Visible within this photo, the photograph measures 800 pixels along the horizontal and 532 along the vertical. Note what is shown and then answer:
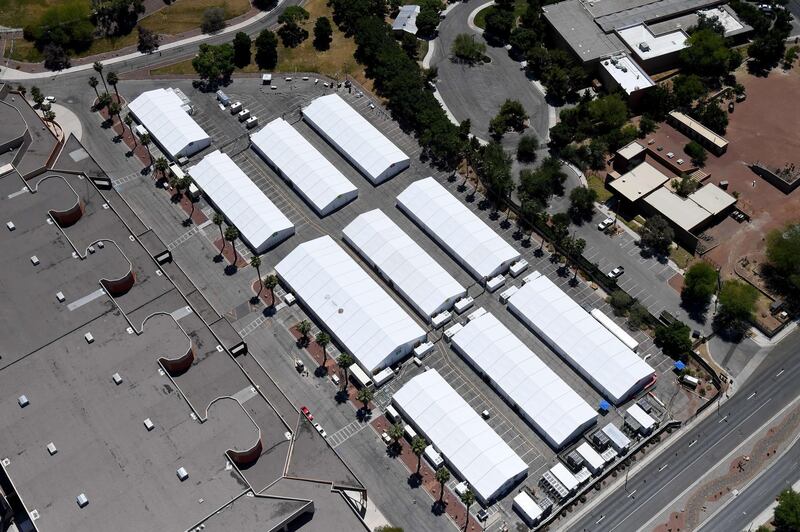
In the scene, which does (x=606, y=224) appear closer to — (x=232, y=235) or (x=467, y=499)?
(x=467, y=499)

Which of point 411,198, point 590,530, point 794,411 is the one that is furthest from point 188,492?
point 794,411

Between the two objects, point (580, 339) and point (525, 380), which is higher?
point (525, 380)

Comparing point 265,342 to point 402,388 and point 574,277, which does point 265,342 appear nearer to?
point 402,388

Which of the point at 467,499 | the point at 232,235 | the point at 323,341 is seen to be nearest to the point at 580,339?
the point at 467,499

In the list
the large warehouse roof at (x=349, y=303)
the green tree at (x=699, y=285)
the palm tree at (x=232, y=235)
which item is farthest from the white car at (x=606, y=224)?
the palm tree at (x=232, y=235)

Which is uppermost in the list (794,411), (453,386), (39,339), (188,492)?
(39,339)

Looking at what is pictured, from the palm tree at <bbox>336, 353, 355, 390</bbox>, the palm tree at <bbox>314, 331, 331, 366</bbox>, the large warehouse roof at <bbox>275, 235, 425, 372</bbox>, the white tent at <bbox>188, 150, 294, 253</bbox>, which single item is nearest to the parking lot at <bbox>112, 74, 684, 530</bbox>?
the palm tree at <bbox>314, 331, 331, 366</bbox>
